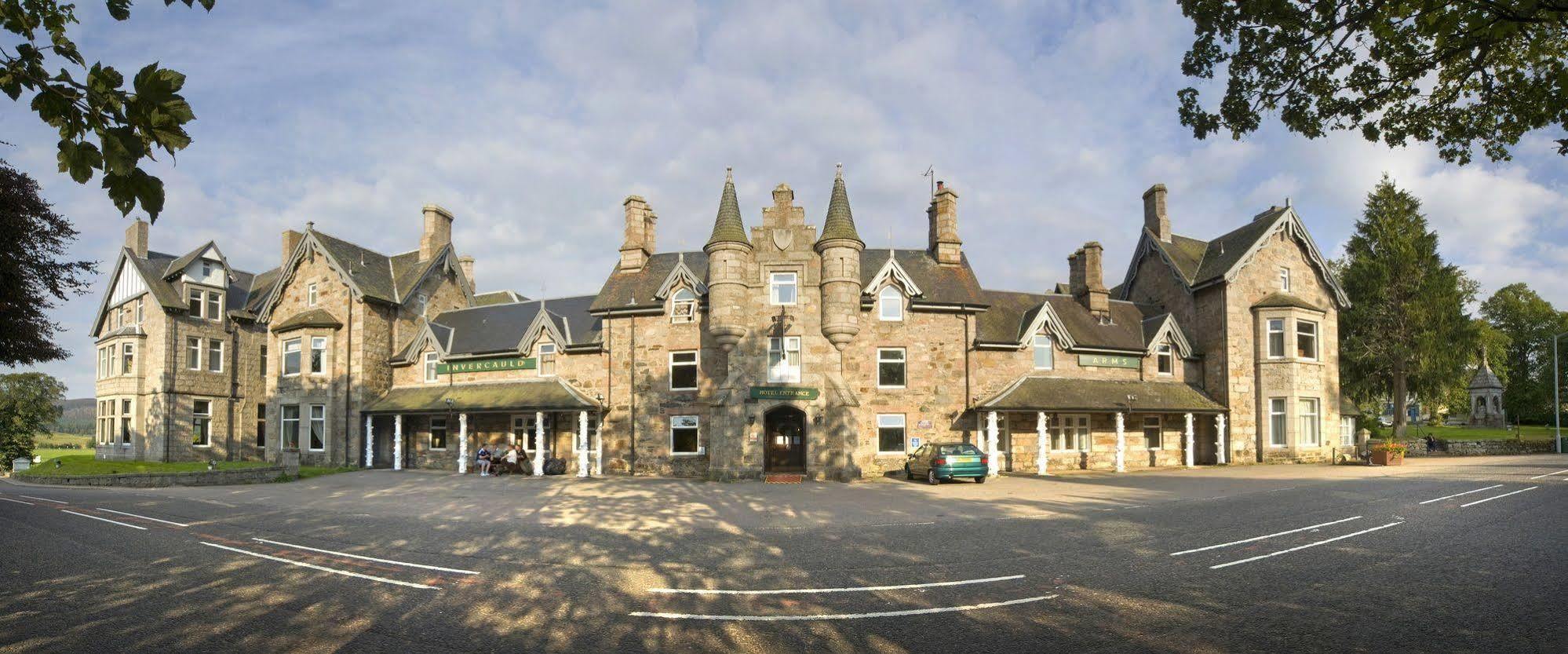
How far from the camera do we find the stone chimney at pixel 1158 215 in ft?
119

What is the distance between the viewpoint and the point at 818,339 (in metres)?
28.1

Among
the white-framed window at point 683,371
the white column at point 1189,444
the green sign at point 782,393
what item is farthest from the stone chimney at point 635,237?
the white column at point 1189,444

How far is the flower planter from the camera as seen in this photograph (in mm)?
31438

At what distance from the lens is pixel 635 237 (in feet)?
107

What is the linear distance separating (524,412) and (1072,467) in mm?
21812

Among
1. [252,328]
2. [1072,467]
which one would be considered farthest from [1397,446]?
[252,328]

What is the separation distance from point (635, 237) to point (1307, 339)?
1130 inches

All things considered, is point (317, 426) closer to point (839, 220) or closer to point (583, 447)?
point (583, 447)

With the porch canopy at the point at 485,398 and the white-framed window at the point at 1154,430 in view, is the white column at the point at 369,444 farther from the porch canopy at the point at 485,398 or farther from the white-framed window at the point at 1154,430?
the white-framed window at the point at 1154,430

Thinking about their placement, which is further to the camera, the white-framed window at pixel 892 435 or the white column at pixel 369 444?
the white column at pixel 369 444

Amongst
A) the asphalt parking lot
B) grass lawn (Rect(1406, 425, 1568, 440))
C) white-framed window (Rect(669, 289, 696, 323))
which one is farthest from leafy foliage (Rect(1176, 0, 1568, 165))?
grass lawn (Rect(1406, 425, 1568, 440))

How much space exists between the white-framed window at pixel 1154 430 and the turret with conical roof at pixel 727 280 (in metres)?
17.2

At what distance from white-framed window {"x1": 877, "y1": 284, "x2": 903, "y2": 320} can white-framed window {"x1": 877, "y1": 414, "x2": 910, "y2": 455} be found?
3.67 m

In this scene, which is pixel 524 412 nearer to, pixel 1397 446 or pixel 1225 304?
pixel 1225 304
